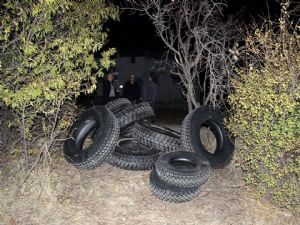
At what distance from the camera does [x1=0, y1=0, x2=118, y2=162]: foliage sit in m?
5.27

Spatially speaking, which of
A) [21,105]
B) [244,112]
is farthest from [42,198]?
[244,112]

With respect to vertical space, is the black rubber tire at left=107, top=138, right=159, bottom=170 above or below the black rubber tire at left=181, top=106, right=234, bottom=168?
below

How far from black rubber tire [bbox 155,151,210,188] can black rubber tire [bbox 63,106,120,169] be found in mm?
1061

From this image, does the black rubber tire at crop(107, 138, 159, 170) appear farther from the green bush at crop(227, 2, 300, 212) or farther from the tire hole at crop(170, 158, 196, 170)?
the green bush at crop(227, 2, 300, 212)

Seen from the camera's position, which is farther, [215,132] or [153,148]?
[215,132]

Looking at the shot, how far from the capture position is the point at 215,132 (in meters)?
7.62

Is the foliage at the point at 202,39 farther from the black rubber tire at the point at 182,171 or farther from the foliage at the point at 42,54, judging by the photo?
the foliage at the point at 42,54

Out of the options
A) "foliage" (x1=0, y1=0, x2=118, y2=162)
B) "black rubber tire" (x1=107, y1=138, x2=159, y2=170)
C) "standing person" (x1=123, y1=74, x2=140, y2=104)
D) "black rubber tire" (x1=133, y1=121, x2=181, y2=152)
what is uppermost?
"foliage" (x1=0, y1=0, x2=118, y2=162)

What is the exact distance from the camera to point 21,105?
5504mm

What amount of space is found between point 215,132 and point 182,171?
2058mm

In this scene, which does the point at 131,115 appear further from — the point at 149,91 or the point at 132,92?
the point at 149,91

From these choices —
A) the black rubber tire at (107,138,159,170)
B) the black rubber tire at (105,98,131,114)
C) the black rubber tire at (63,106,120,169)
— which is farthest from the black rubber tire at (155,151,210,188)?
the black rubber tire at (105,98,131,114)

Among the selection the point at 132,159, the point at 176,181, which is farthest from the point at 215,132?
the point at 176,181

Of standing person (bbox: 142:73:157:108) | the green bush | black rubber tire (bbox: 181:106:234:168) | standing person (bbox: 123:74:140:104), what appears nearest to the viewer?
the green bush
